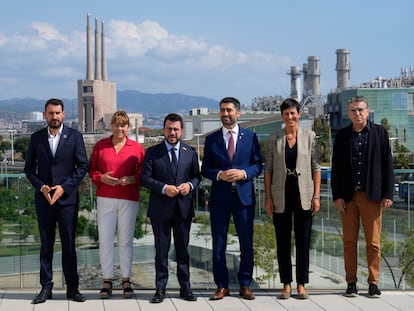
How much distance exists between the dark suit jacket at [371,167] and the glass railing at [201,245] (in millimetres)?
350

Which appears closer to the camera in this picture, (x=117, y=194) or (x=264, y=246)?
(x=117, y=194)

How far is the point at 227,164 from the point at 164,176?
0.51 metres

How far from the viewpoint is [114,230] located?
588cm

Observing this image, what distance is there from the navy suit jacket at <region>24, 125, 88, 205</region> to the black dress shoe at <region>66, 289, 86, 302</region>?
0.71m

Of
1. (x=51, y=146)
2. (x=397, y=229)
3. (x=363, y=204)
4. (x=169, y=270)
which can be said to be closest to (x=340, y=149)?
(x=363, y=204)

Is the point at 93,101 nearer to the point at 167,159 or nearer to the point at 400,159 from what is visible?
the point at 400,159

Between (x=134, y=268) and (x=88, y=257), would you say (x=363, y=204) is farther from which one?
(x=88, y=257)

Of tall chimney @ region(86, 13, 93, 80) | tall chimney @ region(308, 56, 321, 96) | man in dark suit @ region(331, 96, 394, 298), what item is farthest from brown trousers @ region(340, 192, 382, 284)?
tall chimney @ region(86, 13, 93, 80)

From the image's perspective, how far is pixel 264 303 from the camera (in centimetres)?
564

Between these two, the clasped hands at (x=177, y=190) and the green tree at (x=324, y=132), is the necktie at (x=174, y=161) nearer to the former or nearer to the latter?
the clasped hands at (x=177, y=190)

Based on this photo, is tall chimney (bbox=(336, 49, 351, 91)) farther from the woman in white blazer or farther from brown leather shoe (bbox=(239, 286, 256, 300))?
brown leather shoe (bbox=(239, 286, 256, 300))

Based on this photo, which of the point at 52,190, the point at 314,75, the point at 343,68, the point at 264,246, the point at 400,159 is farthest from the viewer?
the point at 314,75

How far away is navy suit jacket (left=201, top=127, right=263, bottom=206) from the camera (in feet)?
18.9


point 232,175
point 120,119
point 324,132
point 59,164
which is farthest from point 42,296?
point 324,132
